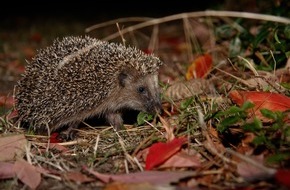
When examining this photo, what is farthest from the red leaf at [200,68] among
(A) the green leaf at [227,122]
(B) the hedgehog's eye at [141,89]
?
(A) the green leaf at [227,122]

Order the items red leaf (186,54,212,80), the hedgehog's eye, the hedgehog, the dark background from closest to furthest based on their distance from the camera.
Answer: the hedgehog, the hedgehog's eye, red leaf (186,54,212,80), the dark background

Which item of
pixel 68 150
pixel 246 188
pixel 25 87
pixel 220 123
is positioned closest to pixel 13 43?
pixel 25 87

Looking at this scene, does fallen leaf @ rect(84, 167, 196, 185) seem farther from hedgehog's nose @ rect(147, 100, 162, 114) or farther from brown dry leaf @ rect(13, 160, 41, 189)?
hedgehog's nose @ rect(147, 100, 162, 114)

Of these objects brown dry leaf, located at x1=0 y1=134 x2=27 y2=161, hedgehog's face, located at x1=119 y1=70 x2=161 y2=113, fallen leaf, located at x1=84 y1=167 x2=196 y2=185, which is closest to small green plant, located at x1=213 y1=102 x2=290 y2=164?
fallen leaf, located at x1=84 y1=167 x2=196 y2=185

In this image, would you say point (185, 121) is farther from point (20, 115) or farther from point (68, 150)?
point (20, 115)

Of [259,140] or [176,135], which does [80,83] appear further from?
[259,140]

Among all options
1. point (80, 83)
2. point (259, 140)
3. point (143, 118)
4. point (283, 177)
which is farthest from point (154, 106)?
point (283, 177)
